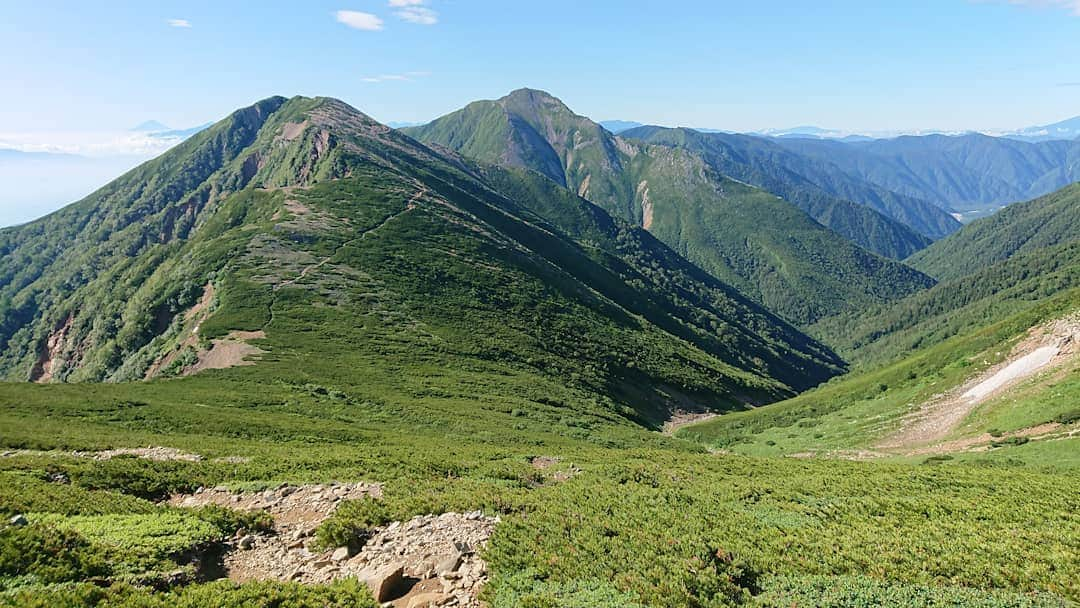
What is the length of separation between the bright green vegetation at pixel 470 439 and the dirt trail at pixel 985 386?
378cm

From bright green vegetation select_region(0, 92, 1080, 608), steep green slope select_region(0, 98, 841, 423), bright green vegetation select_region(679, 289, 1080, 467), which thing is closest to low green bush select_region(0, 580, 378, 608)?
bright green vegetation select_region(0, 92, 1080, 608)

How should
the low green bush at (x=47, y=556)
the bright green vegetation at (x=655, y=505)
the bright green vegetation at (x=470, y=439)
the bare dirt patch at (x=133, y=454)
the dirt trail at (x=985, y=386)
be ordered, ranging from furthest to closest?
the dirt trail at (x=985, y=386) < the bare dirt patch at (x=133, y=454) < the bright green vegetation at (x=655, y=505) < the bright green vegetation at (x=470, y=439) < the low green bush at (x=47, y=556)

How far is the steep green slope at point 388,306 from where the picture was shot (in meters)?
73.8

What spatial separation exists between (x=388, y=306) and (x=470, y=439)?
145 feet

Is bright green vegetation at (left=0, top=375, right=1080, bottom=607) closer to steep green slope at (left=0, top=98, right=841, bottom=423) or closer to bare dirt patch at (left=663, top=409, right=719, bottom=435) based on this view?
steep green slope at (left=0, top=98, right=841, bottom=423)

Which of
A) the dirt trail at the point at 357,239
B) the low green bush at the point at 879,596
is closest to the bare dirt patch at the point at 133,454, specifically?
the low green bush at the point at 879,596

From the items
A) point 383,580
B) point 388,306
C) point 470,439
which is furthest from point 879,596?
point 388,306

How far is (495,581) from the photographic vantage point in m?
14.7

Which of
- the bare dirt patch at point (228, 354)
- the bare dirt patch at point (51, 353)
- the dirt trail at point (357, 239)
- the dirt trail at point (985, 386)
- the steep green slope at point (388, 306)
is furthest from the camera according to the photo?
the bare dirt patch at point (51, 353)

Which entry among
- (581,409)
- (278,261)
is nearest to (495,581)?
(581,409)

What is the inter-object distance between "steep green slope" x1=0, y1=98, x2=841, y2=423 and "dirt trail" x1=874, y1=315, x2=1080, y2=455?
3334cm

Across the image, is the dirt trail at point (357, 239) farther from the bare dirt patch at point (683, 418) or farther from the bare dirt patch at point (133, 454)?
the bare dirt patch at point (683, 418)

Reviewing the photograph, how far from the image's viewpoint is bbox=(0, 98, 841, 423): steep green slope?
73.8 metres

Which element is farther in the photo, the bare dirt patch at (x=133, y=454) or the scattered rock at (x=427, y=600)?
the bare dirt patch at (x=133, y=454)
